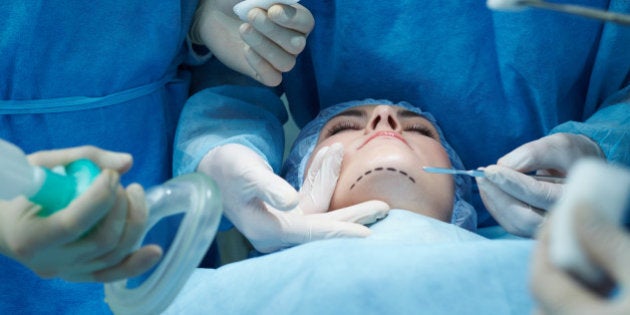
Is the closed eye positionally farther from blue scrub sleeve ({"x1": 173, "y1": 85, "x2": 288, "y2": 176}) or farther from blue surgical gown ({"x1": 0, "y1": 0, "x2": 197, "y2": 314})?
blue surgical gown ({"x1": 0, "y1": 0, "x2": 197, "y2": 314})

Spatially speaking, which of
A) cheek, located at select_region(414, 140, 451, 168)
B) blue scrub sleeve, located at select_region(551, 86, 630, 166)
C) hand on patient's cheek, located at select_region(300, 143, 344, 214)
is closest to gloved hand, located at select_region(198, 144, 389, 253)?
hand on patient's cheek, located at select_region(300, 143, 344, 214)

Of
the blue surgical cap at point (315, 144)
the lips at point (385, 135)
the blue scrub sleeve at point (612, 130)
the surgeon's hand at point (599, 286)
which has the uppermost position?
the surgeon's hand at point (599, 286)

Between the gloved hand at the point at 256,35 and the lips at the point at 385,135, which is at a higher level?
the gloved hand at the point at 256,35

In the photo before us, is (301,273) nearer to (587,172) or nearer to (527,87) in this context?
(587,172)

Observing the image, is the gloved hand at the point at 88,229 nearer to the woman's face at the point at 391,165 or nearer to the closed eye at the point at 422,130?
the woman's face at the point at 391,165

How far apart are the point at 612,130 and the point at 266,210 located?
75cm

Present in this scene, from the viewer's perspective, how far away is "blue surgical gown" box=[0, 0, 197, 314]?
1.16m

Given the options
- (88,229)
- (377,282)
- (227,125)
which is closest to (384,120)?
(227,125)

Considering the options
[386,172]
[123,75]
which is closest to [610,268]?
[386,172]

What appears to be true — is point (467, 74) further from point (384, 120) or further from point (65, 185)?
point (65, 185)

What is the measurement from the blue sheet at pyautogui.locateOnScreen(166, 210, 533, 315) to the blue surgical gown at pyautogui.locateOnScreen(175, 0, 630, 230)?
15.1 inches

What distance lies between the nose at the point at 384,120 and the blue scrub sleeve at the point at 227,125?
0.24 meters

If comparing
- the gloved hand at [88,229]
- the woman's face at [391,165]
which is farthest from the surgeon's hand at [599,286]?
the woman's face at [391,165]

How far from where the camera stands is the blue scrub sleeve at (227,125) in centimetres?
135
